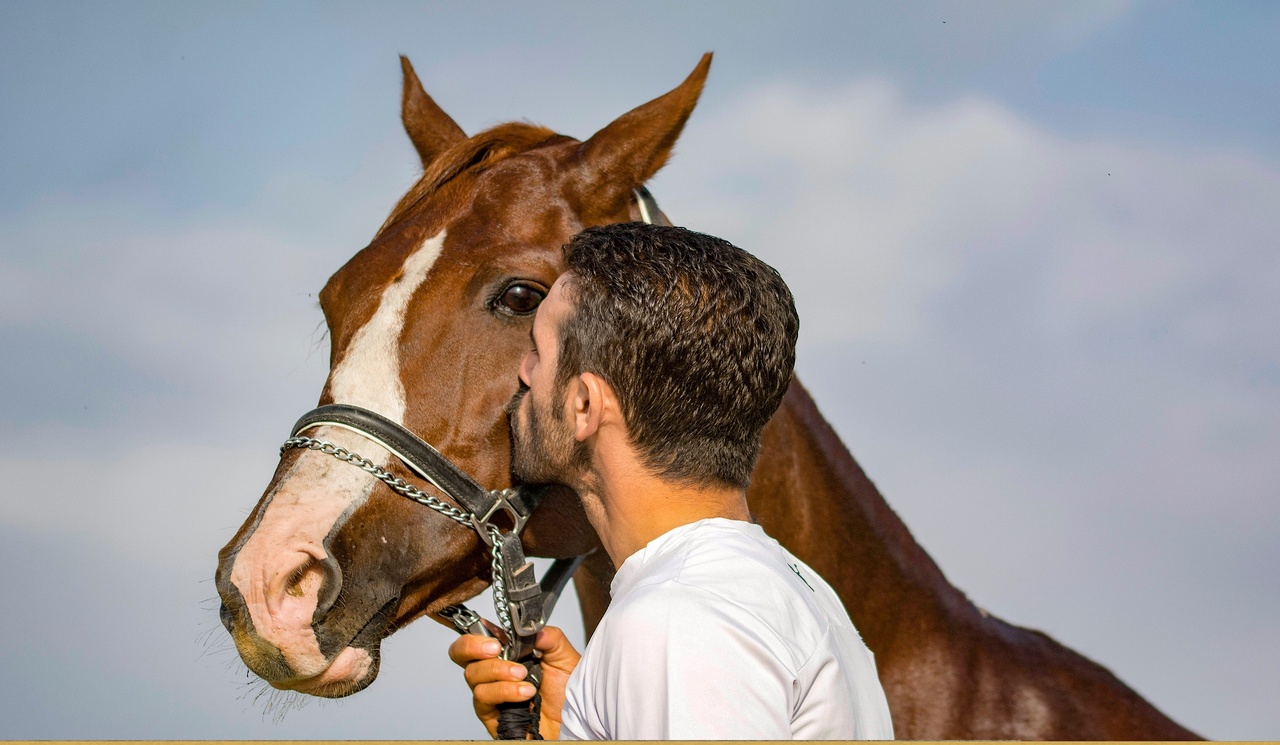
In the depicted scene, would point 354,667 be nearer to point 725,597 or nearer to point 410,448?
point 410,448

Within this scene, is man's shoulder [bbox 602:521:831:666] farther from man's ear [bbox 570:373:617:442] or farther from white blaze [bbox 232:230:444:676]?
white blaze [bbox 232:230:444:676]

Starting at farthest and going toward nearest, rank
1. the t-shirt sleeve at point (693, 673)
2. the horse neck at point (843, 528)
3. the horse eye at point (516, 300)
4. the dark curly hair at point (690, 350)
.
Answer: the horse neck at point (843, 528) < the horse eye at point (516, 300) < the dark curly hair at point (690, 350) < the t-shirt sleeve at point (693, 673)

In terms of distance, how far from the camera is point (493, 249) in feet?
8.55

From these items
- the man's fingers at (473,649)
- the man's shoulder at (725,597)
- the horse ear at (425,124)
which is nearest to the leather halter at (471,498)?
the man's fingers at (473,649)

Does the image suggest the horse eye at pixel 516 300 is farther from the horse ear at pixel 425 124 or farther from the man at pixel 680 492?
the horse ear at pixel 425 124

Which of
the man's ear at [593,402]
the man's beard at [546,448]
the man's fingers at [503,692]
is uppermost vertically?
the man's ear at [593,402]

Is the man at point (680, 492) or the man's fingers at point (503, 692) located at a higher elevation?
the man at point (680, 492)

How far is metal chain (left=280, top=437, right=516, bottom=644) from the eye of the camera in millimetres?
2309

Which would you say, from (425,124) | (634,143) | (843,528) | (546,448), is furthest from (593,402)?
(425,124)

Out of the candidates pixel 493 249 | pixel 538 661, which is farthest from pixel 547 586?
pixel 493 249

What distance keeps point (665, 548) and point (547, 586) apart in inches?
57.0

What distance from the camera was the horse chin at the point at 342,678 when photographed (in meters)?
2.24

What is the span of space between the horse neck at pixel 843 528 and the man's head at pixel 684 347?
132 cm

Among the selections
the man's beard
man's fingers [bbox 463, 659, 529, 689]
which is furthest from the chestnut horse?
the man's beard
